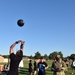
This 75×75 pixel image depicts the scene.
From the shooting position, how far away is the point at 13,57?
1083 centimetres

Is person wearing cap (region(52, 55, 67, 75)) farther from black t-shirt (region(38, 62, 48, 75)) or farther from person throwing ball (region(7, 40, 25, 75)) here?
person throwing ball (region(7, 40, 25, 75))

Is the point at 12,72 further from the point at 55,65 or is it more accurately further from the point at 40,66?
the point at 40,66

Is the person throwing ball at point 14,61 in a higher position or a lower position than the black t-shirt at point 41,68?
lower

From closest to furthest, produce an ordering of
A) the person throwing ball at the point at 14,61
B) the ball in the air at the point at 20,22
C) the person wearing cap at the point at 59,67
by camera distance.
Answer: the person throwing ball at the point at 14,61, the ball in the air at the point at 20,22, the person wearing cap at the point at 59,67

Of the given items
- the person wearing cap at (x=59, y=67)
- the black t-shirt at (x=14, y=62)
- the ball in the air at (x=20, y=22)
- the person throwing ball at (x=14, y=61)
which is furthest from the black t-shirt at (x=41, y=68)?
the black t-shirt at (x=14, y=62)

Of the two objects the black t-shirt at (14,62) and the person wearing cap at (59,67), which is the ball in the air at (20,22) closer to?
the black t-shirt at (14,62)

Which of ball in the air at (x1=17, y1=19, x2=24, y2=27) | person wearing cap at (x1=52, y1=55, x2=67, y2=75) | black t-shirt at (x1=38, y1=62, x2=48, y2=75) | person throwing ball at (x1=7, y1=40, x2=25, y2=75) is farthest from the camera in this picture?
black t-shirt at (x1=38, y1=62, x2=48, y2=75)

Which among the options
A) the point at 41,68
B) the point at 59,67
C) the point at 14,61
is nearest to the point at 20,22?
the point at 14,61

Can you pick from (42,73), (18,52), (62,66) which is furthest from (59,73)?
(18,52)

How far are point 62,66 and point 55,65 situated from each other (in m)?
0.36

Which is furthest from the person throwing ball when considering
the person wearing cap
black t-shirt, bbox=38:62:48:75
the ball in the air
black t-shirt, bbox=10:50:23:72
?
black t-shirt, bbox=38:62:48:75

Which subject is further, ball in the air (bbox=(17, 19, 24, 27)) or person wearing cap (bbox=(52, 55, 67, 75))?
person wearing cap (bbox=(52, 55, 67, 75))

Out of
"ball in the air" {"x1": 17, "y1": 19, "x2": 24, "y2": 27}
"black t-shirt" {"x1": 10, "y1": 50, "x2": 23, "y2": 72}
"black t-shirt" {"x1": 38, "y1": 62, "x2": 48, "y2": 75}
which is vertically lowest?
"black t-shirt" {"x1": 10, "y1": 50, "x2": 23, "y2": 72}

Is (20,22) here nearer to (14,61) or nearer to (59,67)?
(14,61)
